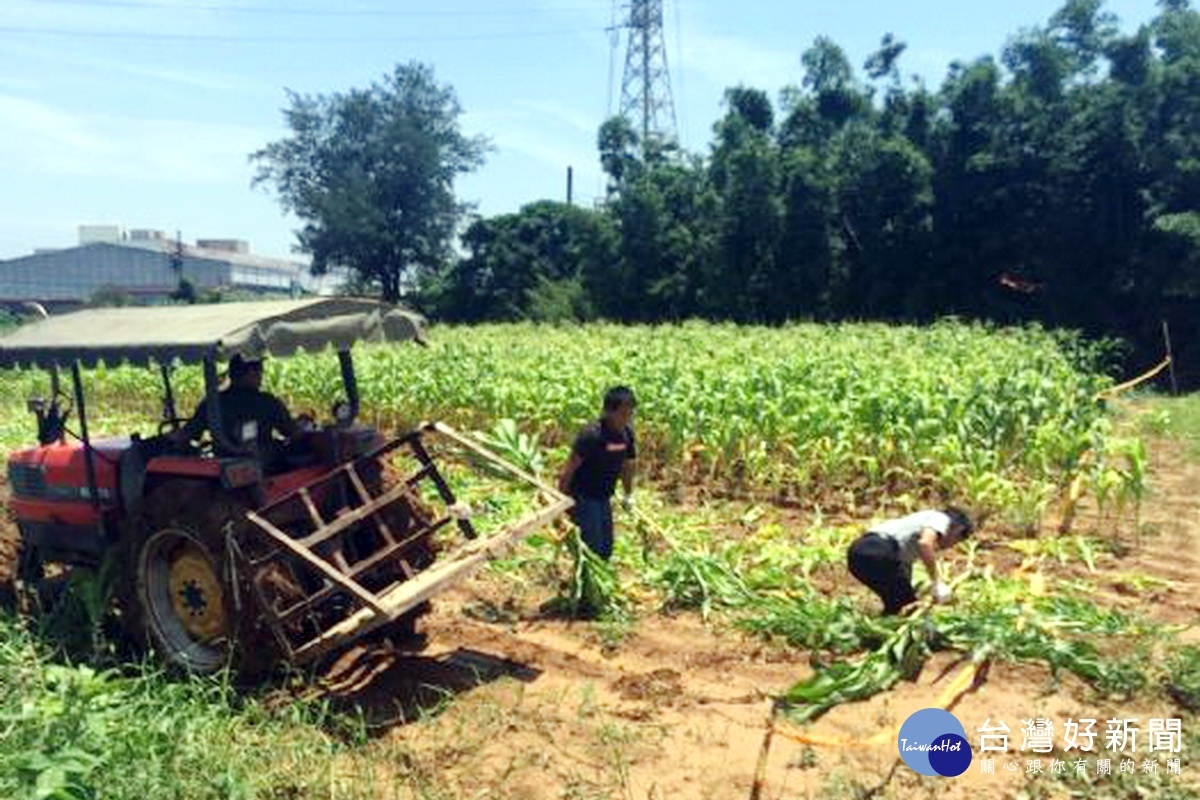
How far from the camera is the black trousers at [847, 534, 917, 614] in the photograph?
6199mm

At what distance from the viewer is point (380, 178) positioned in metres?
56.4

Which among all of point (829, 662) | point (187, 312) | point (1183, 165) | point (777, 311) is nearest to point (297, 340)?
point (187, 312)

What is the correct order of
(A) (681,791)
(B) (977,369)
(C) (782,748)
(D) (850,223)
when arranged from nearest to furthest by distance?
(A) (681,791) → (C) (782,748) → (B) (977,369) → (D) (850,223)

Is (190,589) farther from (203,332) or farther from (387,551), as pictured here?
(203,332)

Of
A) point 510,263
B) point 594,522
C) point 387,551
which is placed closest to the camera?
point 387,551

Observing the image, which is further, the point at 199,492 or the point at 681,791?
the point at 199,492

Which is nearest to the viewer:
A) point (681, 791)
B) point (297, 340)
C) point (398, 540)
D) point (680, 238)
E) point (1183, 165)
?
point (681, 791)

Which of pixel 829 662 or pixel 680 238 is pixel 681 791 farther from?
pixel 680 238

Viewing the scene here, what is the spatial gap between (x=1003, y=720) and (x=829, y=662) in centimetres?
103

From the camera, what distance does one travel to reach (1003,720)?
199 inches

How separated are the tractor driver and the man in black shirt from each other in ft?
5.75

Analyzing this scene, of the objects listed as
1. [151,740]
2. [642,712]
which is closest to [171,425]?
[151,740]

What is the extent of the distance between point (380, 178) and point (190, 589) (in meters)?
→ 52.8

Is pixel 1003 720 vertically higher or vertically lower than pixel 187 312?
lower
